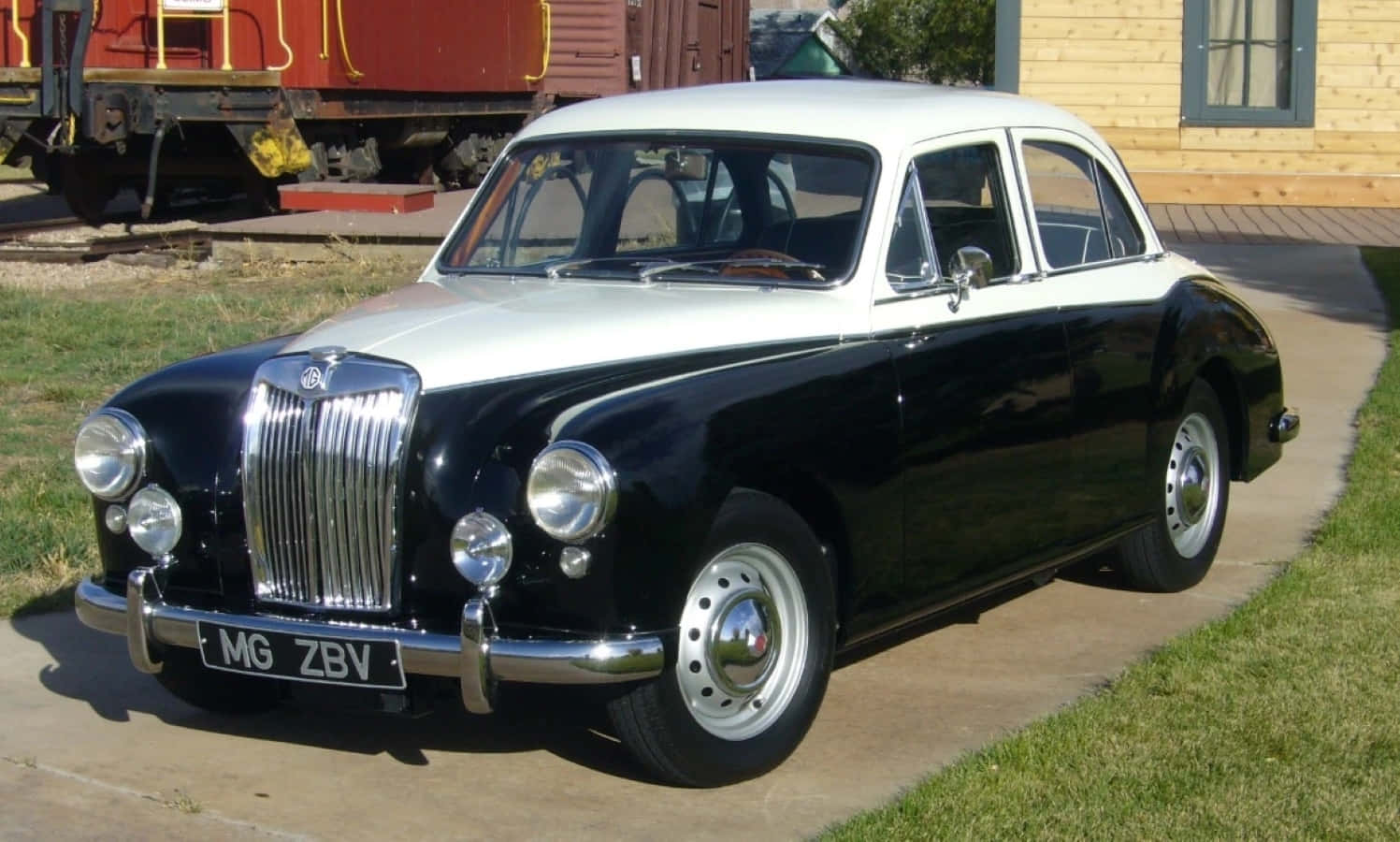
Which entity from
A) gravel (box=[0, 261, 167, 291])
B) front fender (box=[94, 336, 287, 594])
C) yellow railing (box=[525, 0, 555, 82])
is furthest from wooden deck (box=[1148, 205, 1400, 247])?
front fender (box=[94, 336, 287, 594])

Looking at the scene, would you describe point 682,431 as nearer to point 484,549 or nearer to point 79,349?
point 484,549

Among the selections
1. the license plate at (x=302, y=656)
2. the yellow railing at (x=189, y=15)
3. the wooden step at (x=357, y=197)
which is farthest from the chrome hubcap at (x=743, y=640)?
the yellow railing at (x=189, y=15)

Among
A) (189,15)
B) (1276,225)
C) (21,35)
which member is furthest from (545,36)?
(1276,225)

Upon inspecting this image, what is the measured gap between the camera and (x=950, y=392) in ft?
16.7

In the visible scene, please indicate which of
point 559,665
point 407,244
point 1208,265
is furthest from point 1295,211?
point 559,665

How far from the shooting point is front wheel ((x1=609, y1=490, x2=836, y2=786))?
14.1 ft

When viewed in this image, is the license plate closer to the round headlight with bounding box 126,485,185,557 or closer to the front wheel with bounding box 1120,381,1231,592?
the round headlight with bounding box 126,485,185,557

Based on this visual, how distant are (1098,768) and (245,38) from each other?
13699 millimetres

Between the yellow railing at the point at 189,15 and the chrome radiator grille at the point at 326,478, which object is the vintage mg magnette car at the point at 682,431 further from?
the yellow railing at the point at 189,15

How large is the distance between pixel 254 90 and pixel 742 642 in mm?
12644

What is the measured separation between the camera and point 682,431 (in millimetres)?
4262

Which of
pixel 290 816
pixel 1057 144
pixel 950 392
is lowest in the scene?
pixel 290 816

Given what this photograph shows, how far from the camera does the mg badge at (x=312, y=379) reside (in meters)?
4.43

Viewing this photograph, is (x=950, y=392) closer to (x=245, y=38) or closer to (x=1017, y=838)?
→ (x=1017, y=838)
